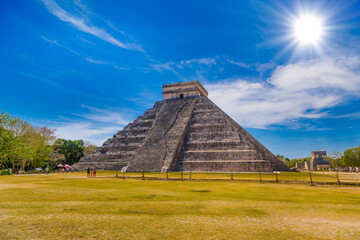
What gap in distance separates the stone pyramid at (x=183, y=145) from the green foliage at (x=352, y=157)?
44219 mm

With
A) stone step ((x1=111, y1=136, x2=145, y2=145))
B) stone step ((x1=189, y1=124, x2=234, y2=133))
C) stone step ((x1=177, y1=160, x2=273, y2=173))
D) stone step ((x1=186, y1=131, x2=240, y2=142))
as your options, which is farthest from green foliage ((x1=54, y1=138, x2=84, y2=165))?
stone step ((x1=177, y1=160, x2=273, y2=173))

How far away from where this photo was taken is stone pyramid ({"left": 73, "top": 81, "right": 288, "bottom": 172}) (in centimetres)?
2687

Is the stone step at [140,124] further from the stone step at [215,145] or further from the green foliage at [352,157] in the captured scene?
the green foliage at [352,157]

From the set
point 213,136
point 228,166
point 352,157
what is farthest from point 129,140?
point 352,157

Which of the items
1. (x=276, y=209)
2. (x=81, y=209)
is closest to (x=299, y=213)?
(x=276, y=209)

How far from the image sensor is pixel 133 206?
23.8ft

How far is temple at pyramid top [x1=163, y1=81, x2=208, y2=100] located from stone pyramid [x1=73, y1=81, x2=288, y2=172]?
62 centimetres

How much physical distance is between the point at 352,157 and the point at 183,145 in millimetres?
57429

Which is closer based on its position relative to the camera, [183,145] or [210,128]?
[183,145]

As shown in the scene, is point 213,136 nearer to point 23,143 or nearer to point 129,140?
point 129,140

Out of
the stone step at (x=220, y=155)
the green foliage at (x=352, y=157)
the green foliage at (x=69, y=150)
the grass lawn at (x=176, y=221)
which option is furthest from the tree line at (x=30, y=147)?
the green foliage at (x=352, y=157)

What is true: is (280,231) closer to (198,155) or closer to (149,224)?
(149,224)

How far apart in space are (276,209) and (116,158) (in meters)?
28.3

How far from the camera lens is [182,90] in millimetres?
43969
